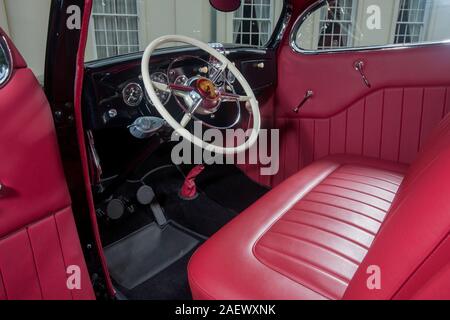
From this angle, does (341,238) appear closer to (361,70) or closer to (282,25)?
(361,70)

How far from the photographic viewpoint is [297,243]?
102 centimetres

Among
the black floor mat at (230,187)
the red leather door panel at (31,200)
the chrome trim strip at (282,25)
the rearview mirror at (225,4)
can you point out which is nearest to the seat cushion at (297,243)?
the red leather door panel at (31,200)

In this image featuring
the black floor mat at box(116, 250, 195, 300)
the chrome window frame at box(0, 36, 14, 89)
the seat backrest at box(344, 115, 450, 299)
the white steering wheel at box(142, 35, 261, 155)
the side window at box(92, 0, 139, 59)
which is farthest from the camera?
the side window at box(92, 0, 139, 59)

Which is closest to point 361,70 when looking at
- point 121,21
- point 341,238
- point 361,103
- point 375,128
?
point 361,103

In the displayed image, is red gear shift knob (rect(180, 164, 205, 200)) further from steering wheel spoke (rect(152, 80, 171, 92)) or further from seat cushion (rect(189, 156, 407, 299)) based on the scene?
steering wheel spoke (rect(152, 80, 171, 92))

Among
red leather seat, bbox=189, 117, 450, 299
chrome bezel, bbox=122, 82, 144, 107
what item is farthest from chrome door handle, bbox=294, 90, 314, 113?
chrome bezel, bbox=122, 82, 144, 107

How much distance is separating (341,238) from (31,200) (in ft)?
2.84

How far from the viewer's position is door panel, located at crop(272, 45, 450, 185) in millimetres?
1686

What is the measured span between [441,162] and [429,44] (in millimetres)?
1295

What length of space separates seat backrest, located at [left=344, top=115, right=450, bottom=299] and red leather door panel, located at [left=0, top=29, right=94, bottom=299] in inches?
30.1

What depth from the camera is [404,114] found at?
69.2 inches

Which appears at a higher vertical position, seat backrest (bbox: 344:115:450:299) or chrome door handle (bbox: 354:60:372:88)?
chrome door handle (bbox: 354:60:372:88)
